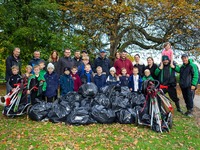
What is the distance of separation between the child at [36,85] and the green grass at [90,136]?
884 millimetres

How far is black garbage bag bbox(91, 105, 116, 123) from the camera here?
21.1 feet

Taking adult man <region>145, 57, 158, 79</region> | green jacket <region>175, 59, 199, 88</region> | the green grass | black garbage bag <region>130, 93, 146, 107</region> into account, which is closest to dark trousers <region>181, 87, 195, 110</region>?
green jacket <region>175, 59, 199, 88</region>

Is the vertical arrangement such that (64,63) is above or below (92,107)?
above

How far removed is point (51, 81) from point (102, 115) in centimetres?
194

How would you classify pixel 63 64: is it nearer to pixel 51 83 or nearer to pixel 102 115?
pixel 51 83

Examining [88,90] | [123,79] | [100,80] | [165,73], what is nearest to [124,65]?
[123,79]

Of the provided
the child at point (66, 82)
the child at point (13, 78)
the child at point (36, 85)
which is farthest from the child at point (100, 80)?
the child at point (13, 78)

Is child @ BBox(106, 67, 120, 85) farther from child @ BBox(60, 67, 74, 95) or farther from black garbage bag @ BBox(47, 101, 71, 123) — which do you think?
black garbage bag @ BBox(47, 101, 71, 123)

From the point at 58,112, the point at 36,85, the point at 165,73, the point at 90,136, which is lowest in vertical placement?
the point at 90,136

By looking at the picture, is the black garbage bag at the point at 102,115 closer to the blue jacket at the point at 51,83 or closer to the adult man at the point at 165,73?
the blue jacket at the point at 51,83

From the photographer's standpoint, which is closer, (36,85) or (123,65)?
(36,85)

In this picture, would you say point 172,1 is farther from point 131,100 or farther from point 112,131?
point 112,131

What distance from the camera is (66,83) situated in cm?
758

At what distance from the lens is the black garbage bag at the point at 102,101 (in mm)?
6852
